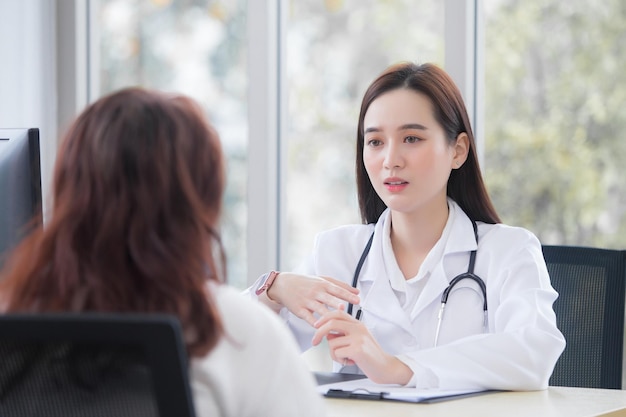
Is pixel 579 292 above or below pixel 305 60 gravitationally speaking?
below

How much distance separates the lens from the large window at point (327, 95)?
3137mm

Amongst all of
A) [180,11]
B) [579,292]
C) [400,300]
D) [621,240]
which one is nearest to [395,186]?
[400,300]

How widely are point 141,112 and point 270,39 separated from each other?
7.55ft

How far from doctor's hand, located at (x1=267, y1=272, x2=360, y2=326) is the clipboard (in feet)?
0.67

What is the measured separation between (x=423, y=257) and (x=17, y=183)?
0.95 m

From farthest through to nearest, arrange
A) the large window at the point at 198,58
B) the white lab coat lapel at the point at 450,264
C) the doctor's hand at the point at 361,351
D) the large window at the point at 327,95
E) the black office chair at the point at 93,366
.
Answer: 1. the large window at the point at 198,58
2. the large window at the point at 327,95
3. the white lab coat lapel at the point at 450,264
4. the doctor's hand at the point at 361,351
5. the black office chair at the point at 93,366

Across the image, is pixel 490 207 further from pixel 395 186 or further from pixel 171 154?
pixel 171 154

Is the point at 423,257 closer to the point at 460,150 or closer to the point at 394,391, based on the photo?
the point at 460,150

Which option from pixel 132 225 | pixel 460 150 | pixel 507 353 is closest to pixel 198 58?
pixel 460 150

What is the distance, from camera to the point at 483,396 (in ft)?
5.73

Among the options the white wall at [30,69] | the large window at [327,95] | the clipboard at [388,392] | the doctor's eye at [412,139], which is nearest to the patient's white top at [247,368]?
the clipboard at [388,392]

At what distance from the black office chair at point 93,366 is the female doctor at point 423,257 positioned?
100 cm

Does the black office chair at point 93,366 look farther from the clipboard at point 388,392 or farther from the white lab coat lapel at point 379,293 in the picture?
the white lab coat lapel at point 379,293

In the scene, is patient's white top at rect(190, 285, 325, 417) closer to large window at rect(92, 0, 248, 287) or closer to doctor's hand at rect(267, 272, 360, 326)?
doctor's hand at rect(267, 272, 360, 326)
